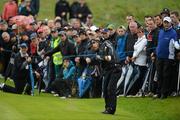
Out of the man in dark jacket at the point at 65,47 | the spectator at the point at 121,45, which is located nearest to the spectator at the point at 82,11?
the man in dark jacket at the point at 65,47

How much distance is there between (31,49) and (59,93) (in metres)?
2.76

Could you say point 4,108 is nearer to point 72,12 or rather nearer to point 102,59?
point 102,59

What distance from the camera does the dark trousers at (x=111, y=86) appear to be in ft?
66.0

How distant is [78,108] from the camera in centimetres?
2203

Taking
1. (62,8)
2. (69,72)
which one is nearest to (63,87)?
(69,72)

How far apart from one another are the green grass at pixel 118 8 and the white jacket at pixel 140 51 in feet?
52.8

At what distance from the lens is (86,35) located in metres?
26.2

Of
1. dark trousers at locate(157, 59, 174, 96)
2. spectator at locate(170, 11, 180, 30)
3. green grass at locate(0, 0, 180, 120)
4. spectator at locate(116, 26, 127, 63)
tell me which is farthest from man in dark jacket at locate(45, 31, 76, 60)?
dark trousers at locate(157, 59, 174, 96)

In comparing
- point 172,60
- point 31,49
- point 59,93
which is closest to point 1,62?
point 31,49

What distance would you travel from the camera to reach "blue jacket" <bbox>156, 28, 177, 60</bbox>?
22.7m

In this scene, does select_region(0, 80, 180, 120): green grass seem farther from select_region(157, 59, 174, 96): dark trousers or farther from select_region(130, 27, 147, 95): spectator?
select_region(130, 27, 147, 95): spectator

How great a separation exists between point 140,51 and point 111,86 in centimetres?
417

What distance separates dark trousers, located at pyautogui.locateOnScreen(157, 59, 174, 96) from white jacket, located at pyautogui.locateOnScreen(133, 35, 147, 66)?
1103 mm

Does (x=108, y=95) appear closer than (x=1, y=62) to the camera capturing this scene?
Yes
